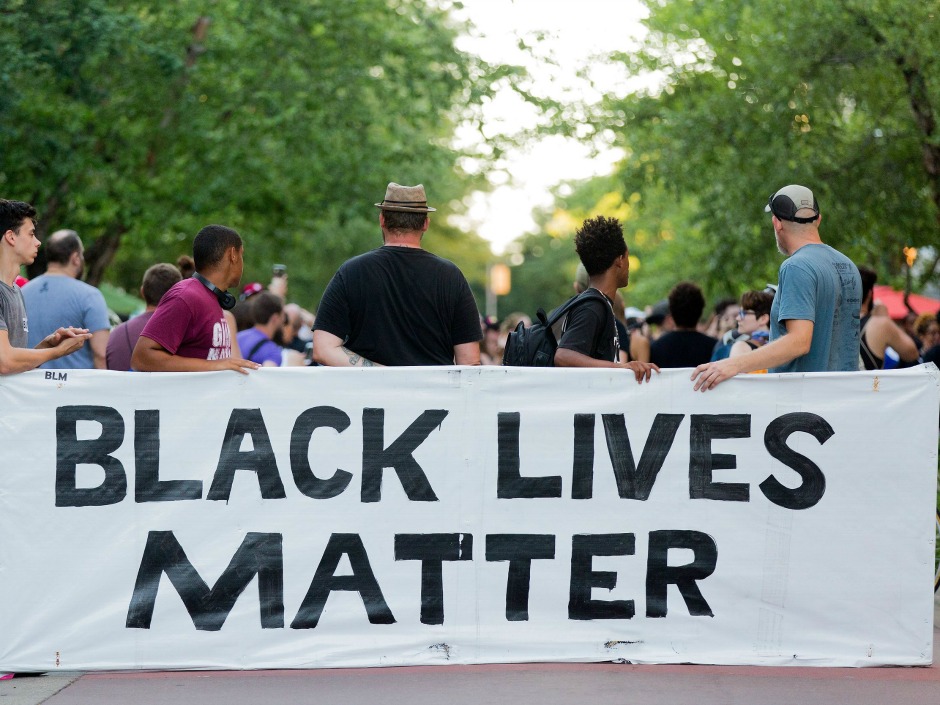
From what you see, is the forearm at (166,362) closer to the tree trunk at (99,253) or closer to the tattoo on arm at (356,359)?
the tattoo on arm at (356,359)

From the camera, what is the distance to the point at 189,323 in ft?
18.9

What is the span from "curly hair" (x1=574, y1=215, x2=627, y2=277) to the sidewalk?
1784mm

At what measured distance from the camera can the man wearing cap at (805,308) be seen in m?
5.57

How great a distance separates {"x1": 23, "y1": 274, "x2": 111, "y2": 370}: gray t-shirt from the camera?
753 cm

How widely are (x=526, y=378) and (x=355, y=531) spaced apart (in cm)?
99

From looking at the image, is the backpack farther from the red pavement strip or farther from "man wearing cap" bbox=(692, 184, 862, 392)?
the red pavement strip

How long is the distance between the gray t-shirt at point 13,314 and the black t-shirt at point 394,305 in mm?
1315

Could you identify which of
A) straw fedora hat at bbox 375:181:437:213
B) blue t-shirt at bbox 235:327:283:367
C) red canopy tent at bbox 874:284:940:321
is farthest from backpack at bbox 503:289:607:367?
red canopy tent at bbox 874:284:940:321

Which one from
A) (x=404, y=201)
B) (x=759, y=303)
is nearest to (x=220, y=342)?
(x=404, y=201)

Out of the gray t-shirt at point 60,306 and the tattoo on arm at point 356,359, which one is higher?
the gray t-shirt at point 60,306

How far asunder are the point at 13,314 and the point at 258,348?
145 inches

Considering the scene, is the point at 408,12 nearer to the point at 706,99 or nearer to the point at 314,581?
the point at 706,99

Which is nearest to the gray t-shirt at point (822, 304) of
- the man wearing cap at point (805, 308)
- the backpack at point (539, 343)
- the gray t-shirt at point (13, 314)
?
the man wearing cap at point (805, 308)

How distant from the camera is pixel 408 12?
18422 mm
